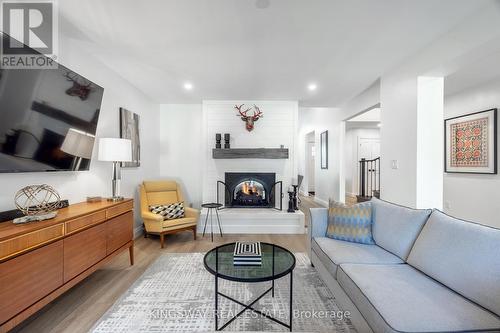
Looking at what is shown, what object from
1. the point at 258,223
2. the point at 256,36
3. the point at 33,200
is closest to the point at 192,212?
the point at 258,223

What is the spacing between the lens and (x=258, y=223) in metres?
3.98

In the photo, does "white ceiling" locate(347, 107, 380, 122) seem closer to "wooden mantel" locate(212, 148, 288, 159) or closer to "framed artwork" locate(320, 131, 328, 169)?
"framed artwork" locate(320, 131, 328, 169)

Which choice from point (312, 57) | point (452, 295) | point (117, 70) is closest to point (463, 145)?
point (312, 57)

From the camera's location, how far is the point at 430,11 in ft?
5.99

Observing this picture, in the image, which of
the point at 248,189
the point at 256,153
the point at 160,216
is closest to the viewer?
the point at 160,216

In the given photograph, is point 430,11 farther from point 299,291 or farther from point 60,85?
point 60,85

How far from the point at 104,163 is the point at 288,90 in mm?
2930

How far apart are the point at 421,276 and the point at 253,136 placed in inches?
131

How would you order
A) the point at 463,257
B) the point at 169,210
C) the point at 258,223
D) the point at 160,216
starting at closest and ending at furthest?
the point at 463,257 → the point at 160,216 → the point at 169,210 → the point at 258,223

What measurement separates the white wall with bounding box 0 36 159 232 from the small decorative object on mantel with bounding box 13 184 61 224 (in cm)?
8

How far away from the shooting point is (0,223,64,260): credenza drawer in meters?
1.26

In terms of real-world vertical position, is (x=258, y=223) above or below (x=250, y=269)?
below

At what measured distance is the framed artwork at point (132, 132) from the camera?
322 centimetres

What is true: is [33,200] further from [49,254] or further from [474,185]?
[474,185]
